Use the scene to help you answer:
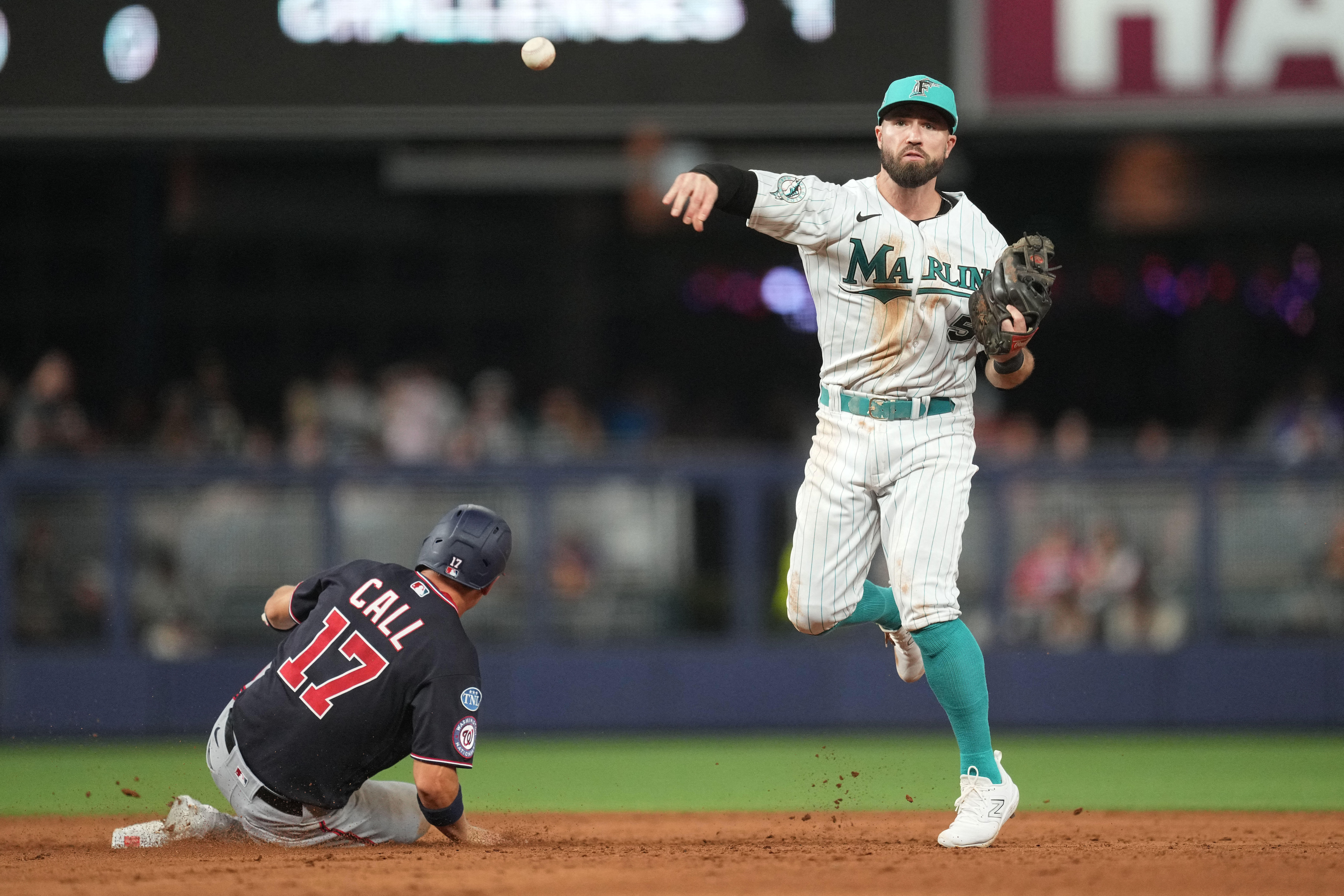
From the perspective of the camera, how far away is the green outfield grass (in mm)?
6410

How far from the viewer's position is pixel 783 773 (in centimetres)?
749

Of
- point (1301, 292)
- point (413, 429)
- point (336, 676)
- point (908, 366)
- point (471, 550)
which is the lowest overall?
point (336, 676)

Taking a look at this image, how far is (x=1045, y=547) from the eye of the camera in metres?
9.36

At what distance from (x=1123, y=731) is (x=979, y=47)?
13.4 feet

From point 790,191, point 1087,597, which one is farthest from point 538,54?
point 1087,597

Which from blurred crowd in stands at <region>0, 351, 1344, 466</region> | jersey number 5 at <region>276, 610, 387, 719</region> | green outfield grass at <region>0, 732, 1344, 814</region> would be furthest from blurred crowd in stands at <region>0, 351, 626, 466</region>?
jersey number 5 at <region>276, 610, 387, 719</region>

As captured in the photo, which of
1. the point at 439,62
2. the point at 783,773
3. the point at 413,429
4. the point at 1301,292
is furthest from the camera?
the point at 1301,292

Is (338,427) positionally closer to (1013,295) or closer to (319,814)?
(319,814)

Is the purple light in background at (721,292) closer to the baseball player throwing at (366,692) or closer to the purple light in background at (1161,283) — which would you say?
the purple light in background at (1161,283)

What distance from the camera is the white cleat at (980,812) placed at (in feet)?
14.2

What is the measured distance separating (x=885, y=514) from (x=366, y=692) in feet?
4.93

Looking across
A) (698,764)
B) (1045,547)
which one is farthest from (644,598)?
(1045,547)

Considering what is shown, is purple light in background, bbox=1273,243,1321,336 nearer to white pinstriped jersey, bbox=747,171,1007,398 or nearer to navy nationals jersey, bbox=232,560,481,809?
white pinstriped jersey, bbox=747,171,1007,398

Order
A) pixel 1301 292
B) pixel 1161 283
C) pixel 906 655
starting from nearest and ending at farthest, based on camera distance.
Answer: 1. pixel 906 655
2. pixel 1301 292
3. pixel 1161 283
